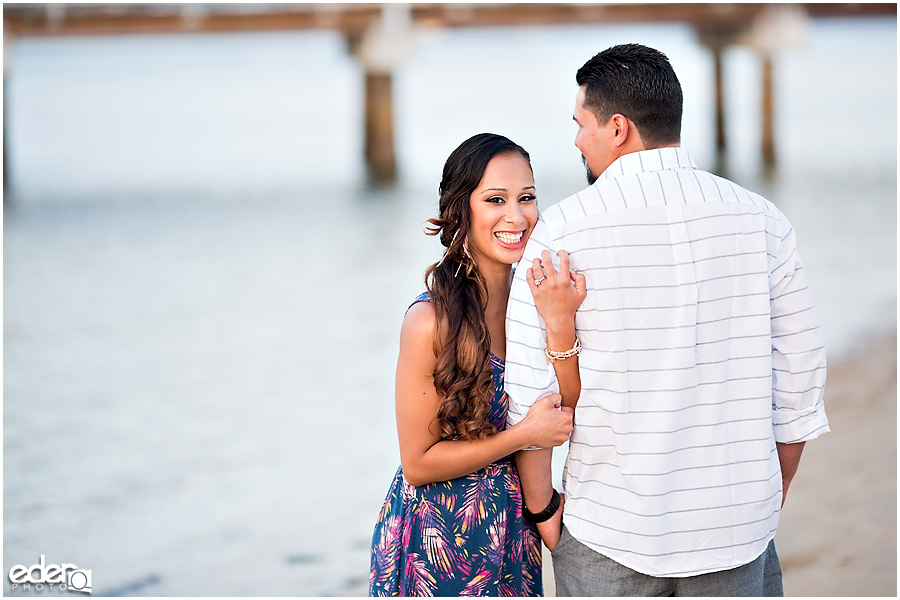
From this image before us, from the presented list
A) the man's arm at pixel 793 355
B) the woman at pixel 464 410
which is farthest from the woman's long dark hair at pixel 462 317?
the man's arm at pixel 793 355

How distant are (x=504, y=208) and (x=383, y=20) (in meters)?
24.8

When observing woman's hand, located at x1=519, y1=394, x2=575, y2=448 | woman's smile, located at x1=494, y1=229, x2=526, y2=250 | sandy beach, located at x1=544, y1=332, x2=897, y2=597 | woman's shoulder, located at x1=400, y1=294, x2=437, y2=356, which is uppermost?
woman's smile, located at x1=494, y1=229, x2=526, y2=250

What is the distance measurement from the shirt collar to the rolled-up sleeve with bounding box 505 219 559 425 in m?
0.19

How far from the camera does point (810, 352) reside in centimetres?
209

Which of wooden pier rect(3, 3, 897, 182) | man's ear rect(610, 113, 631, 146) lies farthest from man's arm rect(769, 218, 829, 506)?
wooden pier rect(3, 3, 897, 182)

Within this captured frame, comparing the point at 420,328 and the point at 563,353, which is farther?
the point at 420,328

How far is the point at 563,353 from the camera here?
2020 millimetres

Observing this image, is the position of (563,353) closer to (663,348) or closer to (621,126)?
(663,348)

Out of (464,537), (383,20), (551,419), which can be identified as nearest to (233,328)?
(464,537)

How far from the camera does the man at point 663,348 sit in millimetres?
1941

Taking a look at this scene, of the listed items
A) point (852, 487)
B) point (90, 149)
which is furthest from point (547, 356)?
point (90, 149)

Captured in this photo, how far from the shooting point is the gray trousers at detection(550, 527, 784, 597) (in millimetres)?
2061

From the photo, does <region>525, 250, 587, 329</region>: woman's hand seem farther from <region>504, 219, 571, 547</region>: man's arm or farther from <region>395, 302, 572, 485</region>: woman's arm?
<region>395, 302, 572, 485</region>: woman's arm

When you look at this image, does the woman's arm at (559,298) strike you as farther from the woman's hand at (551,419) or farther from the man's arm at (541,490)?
the man's arm at (541,490)
